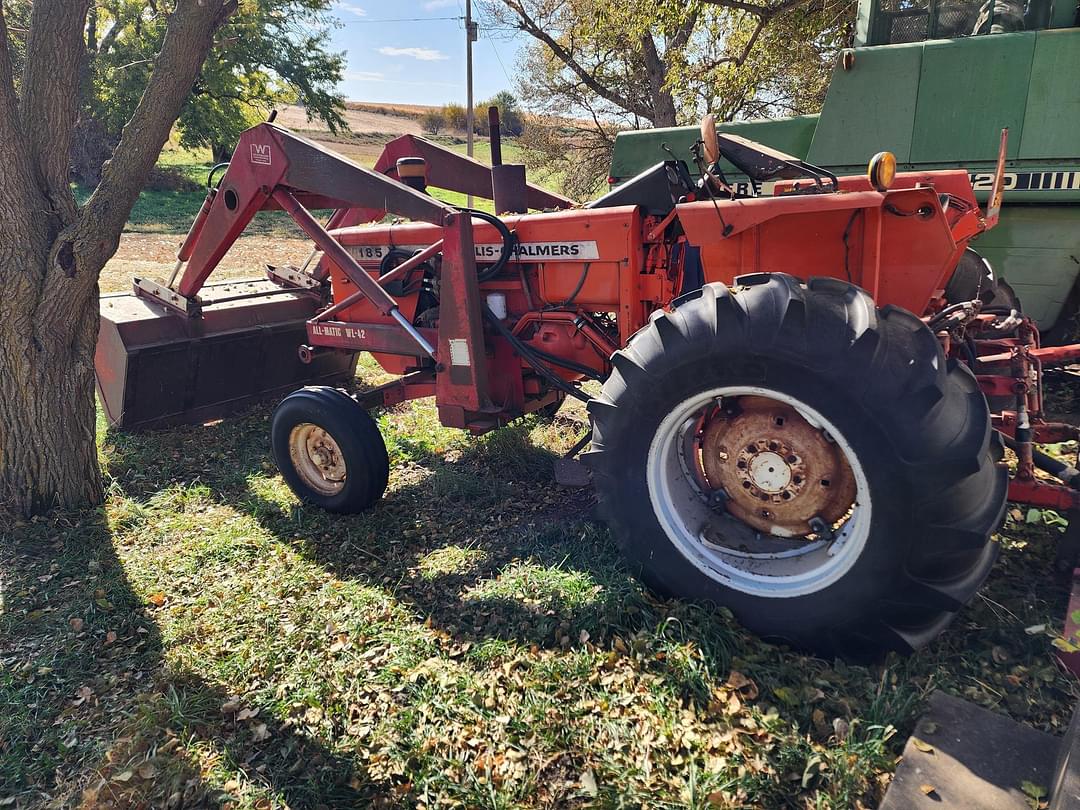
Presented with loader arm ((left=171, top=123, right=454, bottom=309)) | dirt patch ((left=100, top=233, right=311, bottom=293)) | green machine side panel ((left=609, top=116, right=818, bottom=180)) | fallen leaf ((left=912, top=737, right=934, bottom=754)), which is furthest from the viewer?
dirt patch ((left=100, top=233, right=311, bottom=293))

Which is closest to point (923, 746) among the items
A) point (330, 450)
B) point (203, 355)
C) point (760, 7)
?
point (330, 450)

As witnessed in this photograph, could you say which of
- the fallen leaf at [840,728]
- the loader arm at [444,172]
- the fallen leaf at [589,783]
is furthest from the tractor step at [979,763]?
the loader arm at [444,172]

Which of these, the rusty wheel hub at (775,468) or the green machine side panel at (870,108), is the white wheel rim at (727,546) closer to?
the rusty wheel hub at (775,468)

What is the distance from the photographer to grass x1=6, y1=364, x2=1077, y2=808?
228 centimetres

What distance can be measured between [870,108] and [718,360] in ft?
13.7

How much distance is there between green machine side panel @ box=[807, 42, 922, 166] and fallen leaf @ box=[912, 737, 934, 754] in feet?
15.4

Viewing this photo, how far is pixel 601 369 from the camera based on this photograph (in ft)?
12.9

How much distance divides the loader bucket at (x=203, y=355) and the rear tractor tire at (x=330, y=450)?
143 centimetres

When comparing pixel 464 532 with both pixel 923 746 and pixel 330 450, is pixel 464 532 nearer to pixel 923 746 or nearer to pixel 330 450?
pixel 330 450

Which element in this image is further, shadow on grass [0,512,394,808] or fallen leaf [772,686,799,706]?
fallen leaf [772,686,799,706]

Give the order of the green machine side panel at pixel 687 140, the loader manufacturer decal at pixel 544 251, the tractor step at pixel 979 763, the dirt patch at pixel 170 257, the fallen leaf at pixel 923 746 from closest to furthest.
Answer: the tractor step at pixel 979 763
the fallen leaf at pixel 923 746
the loader manufacturer decal at pixel 544 251
the green machine side panel at pixel 687 140
the dirt patch at pixel 170 257

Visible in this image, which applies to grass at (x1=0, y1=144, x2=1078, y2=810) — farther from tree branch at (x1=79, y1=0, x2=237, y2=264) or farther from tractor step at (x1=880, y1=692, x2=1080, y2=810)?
tree branch at (x1=79, y1=0, x2=237, y2=264)

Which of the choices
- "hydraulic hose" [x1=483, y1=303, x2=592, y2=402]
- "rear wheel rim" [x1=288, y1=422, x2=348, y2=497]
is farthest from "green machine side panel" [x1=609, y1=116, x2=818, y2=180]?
"rear wheel rim" [x1=288, y1=422, x2=348, y2=497]

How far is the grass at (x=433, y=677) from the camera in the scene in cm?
228
